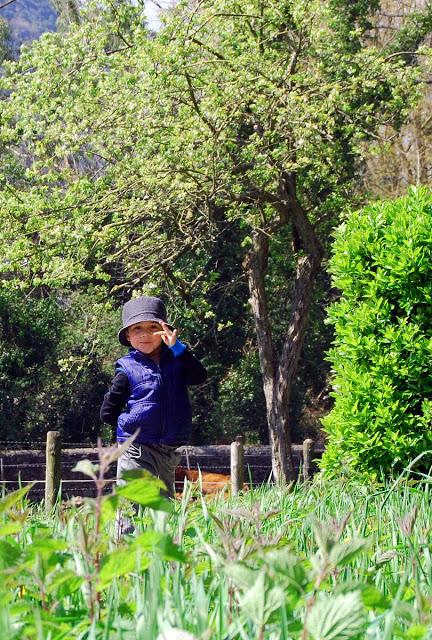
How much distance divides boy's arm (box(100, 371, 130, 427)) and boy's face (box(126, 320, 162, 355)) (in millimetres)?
184

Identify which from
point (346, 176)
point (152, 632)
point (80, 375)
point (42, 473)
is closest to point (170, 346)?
point (152, 632)

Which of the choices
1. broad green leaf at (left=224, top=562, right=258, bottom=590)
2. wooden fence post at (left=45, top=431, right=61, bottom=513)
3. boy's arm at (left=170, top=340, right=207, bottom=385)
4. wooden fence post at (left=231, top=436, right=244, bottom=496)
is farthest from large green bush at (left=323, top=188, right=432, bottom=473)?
broad green leaf at (left=224, top=562, right=258, bottom=590)

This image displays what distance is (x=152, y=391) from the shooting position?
5.20m

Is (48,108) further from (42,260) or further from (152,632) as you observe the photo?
(152,632)

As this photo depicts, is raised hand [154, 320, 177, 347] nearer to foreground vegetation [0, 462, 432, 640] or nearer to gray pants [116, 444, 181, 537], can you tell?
gray pants [116, 444, 181, 537]

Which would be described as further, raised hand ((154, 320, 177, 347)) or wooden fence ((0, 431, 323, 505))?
wooden fence ((0, 431, 323, 505))

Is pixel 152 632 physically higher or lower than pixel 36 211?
lower

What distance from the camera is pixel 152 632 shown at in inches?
37.9

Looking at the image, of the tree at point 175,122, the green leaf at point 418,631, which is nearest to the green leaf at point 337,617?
the green leaf at point 418,631

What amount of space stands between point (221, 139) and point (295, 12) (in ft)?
6.52

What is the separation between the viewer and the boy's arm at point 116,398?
5.27m

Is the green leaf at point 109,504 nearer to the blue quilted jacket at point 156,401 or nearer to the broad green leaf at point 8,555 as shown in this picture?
the broad green leaf at point 8,555

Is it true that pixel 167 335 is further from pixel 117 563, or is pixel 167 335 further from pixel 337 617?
pixel 337 617

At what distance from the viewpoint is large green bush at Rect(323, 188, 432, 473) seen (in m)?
5.71
